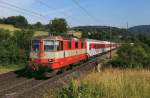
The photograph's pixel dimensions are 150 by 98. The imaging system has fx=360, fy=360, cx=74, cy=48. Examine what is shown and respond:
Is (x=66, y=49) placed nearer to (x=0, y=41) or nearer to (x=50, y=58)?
(x=50, y=58)

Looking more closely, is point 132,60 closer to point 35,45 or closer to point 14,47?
point 14,47

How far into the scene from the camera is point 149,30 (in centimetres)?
12112

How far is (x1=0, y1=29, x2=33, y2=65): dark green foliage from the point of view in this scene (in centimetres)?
3401

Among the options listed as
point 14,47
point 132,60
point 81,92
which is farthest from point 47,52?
point 81,92

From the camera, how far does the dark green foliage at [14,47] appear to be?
34.0 meters

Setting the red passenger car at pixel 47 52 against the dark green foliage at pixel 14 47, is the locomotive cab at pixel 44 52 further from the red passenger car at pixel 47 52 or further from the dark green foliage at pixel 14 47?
the dark green foliage at pixel 14 47

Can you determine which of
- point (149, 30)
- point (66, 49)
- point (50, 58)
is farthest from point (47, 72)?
point (149, 30)

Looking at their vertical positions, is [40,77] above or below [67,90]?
below

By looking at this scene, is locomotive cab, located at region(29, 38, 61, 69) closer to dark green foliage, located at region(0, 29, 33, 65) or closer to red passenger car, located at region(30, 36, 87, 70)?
red passenger car, located at region(30, 36, 87, 70)

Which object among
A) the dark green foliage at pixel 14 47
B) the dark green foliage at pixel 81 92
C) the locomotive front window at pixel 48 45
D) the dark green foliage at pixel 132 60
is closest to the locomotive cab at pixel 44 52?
the locomotive front window at pixel 48 45

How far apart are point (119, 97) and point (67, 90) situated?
172 centimetres

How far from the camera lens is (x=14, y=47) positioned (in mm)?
35750

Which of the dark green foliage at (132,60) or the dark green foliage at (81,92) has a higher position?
the dark green foliage at (81,92)

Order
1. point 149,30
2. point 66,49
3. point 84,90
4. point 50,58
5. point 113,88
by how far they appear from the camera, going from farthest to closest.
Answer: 1. point 149,30
2. point 66,49
3. point 50,58
4. point 113,88
5. point 84,90
